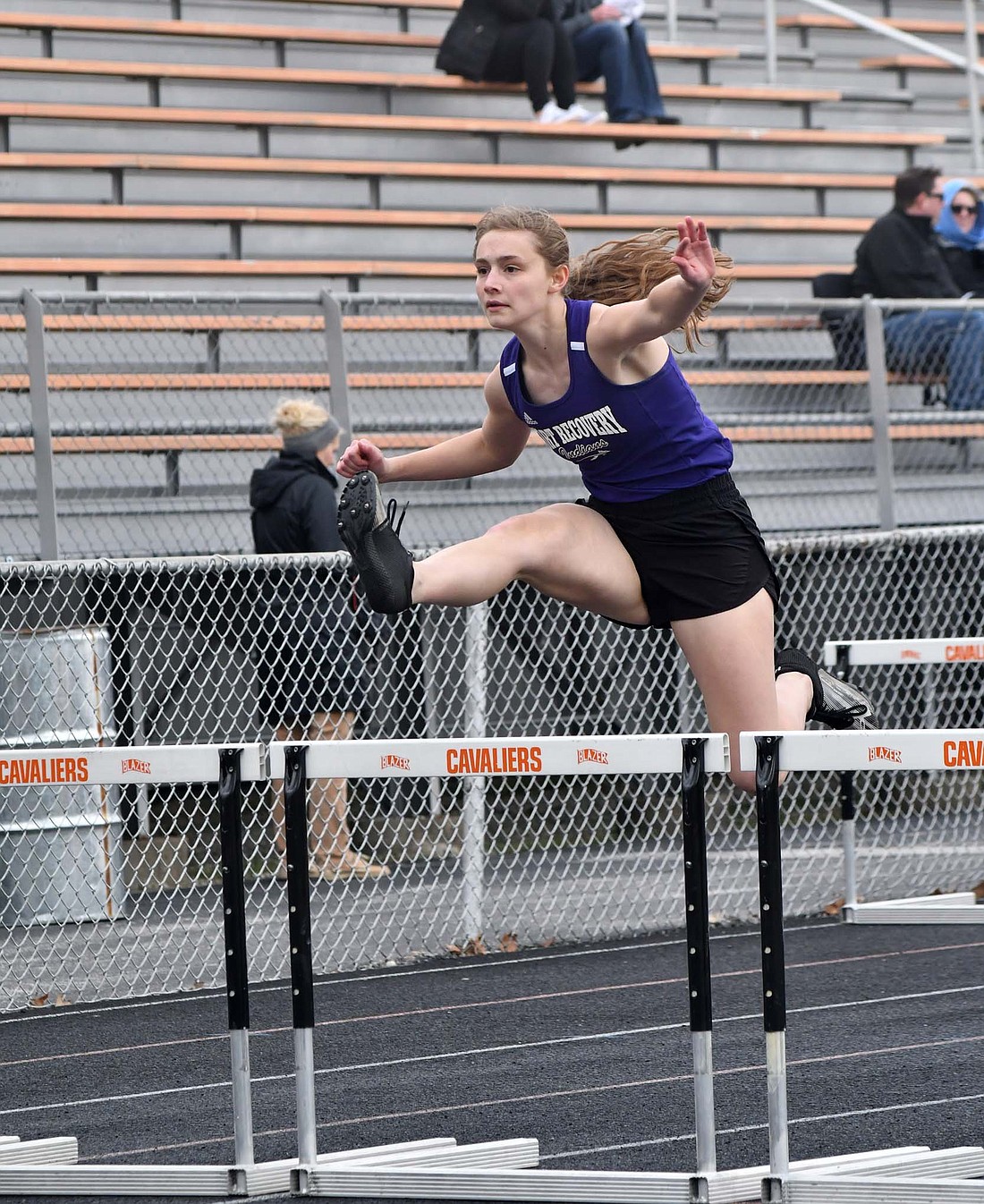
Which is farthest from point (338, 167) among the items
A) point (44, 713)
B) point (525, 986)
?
point (525, 986)

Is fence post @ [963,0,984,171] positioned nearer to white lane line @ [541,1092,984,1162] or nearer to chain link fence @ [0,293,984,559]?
chain link fence @ [0,293,984,559]

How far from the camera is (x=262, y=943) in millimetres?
A: 7234

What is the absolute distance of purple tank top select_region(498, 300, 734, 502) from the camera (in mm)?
4469

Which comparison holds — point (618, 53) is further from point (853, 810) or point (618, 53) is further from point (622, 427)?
point (622, 427)

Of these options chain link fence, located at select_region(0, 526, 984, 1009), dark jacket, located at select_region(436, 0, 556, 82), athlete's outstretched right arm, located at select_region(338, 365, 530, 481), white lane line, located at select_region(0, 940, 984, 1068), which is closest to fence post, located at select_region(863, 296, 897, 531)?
chain link fence, located at select_region(0, 526, 984, 1009)

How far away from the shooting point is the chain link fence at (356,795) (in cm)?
715

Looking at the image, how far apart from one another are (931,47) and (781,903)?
37.9ft

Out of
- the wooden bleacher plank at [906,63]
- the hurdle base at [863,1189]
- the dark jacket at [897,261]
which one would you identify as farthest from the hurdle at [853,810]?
the wooden bleacher plank at [906,63]

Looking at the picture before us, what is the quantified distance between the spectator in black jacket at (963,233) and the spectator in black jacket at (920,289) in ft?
1.29

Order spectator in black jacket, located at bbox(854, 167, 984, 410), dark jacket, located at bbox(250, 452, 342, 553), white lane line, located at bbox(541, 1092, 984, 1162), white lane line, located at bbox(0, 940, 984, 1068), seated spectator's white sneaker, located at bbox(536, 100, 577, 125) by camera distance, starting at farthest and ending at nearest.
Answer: seated spectator's white sneaker, located at bbox(536, 100, 577, 125) → spectator in black jacket, located at bbox(854, 167, 984, 410) → dark jacket, located at bbox(250, 452, 342, 553) → white lane line, located at bbox(0, 940, 984, 1068) → white lane line, located at bbox(541, 1092, 984, 1162)

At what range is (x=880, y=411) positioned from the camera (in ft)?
31.8

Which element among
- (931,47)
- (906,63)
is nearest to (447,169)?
(931,47)

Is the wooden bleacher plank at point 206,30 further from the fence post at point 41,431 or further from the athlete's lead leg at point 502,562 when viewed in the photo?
the athlete's lead leg at point 502,562

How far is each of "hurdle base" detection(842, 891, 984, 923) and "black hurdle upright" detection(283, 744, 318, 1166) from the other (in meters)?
3.40
